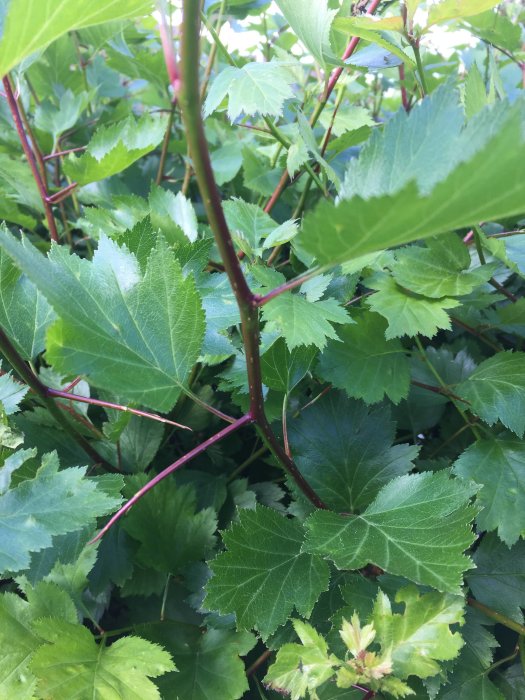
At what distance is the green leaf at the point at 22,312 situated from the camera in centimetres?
50

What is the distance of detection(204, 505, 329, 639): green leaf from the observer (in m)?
0.46

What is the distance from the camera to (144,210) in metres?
0.65

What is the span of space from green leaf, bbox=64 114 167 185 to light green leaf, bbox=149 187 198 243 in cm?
5

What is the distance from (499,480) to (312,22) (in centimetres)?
49

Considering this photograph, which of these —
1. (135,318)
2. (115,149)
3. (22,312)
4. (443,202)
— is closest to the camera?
(443,202)

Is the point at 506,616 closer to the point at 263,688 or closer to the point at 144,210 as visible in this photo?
the point at 263,688

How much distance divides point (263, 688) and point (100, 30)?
3.11ft

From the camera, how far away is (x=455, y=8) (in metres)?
0.52

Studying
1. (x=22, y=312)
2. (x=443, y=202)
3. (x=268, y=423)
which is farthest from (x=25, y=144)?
(x=443, y=202)

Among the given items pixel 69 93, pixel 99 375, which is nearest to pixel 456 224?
pixel 99 375

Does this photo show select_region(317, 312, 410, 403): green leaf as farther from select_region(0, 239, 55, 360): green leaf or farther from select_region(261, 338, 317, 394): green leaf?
select_region(0, 239, 55, 360): green leaf

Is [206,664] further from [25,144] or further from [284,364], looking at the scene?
[25,144]

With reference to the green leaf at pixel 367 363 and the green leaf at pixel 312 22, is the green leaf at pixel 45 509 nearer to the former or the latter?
the green leaf at pixel 367 363

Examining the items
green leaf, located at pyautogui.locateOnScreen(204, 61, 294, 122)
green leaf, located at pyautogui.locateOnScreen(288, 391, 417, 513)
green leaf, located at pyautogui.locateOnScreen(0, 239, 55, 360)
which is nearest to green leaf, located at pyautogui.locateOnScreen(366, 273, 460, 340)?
green leaf, located at pyautogui.locateOnScreen(288, 391, 417, 513)
